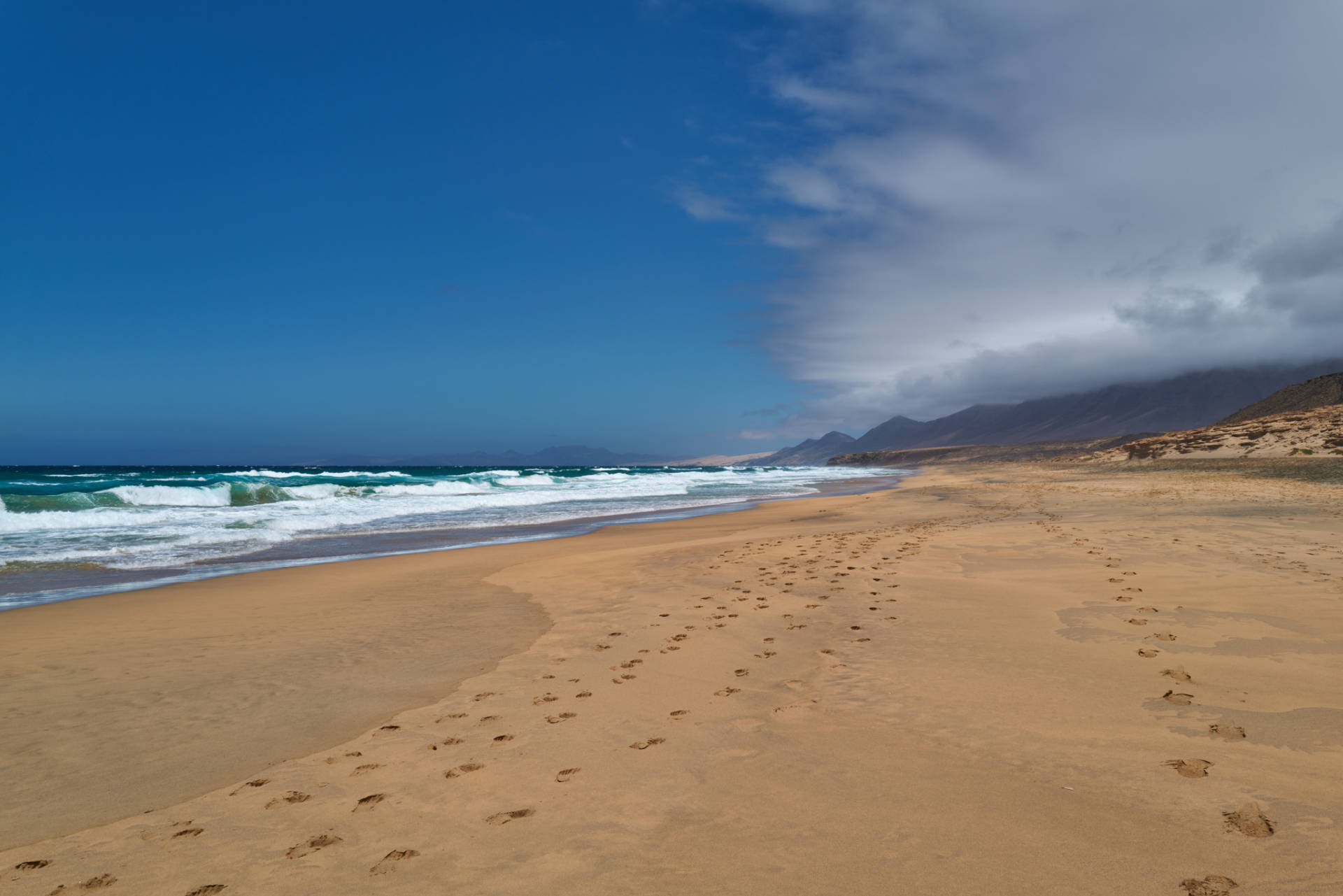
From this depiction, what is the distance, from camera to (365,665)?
6.21 metres

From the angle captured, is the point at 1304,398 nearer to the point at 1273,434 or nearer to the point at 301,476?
the point at 1273,434

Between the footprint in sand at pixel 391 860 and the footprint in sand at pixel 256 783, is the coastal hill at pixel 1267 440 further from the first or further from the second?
the footprint in sand at pixel 256 783

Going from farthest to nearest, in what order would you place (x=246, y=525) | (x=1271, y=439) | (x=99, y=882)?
(x=1271, y=439) → (x=246, y=525) → (x=99, y=882)

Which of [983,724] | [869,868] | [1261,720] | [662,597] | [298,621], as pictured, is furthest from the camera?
[662,597]

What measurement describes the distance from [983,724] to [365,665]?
5.63 metres

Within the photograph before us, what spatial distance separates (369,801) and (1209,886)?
13.4ft

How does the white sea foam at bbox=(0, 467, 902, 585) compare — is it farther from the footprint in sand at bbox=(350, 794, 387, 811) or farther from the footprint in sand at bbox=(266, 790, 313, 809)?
the footprint in sand at bbox=(350, 794, 387, 811)

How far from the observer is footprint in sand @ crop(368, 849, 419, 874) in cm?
296

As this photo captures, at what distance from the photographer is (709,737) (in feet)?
13.8

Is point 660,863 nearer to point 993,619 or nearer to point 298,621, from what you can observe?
point 993,619

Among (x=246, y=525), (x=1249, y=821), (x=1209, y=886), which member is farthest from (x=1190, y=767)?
(x=246, y=525)

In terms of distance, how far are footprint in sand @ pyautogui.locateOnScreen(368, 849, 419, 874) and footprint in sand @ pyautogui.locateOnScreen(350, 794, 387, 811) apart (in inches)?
21.4

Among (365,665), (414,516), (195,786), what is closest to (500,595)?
(365,665)

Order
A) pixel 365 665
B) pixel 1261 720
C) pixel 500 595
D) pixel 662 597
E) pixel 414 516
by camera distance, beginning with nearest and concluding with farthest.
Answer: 1. pixel 1261 720
2. pixel 365 665
3. pixel 662 597
4. pixel 500 595
5. pixel 414 516
